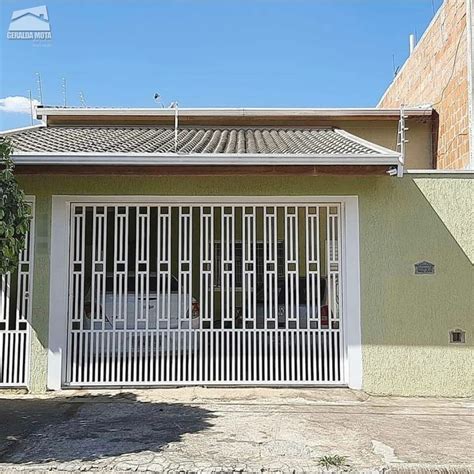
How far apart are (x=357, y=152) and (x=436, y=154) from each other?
4.34 metres

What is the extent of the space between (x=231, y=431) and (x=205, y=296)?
2.80m

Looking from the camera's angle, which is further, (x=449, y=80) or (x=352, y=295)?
(x=449, y=80)

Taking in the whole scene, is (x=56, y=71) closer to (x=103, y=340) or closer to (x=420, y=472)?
(x=103, y=340)

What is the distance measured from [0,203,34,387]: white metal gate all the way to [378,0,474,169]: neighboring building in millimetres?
8033

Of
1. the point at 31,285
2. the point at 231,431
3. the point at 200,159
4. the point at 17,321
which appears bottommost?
the point at 231,431

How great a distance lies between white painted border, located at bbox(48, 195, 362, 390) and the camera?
8242mm

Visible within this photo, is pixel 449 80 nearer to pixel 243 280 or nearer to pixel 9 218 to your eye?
pixel 243 280

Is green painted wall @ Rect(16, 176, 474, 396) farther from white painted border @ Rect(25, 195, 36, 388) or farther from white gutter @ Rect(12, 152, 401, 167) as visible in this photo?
white gutter @ Rect(12, 152, 401, 167)

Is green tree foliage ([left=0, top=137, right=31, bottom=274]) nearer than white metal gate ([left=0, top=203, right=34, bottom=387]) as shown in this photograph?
Yes

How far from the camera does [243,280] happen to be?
28.4 feet

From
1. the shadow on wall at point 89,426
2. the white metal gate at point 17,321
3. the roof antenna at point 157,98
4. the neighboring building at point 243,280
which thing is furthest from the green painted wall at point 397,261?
the roof antenna at point 157,98

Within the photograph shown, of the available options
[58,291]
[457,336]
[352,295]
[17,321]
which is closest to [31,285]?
[58,291]

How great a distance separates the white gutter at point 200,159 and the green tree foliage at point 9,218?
36.6 inches

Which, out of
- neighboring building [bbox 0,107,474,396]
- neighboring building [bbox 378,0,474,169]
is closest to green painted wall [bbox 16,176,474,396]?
neighboring building [bbox 0,107,474,396]
